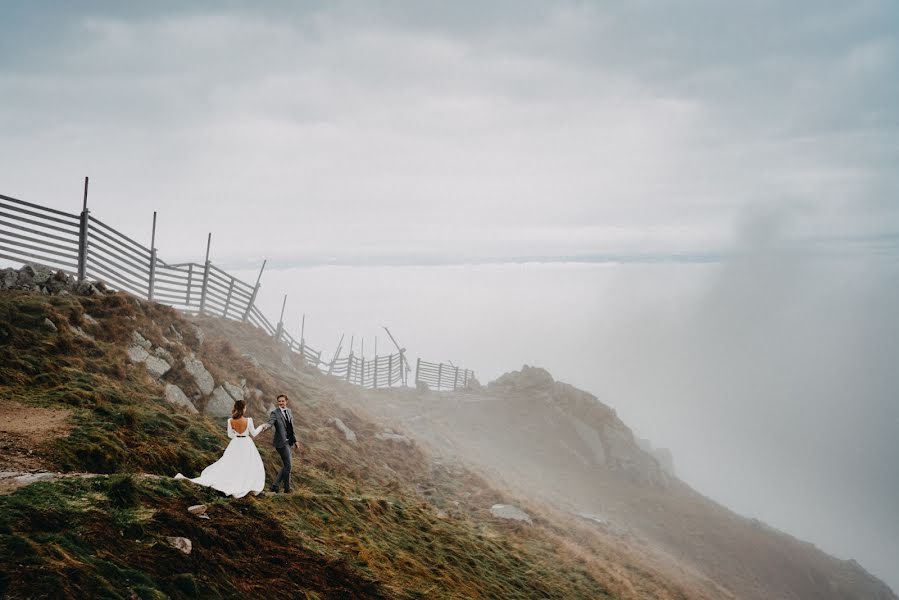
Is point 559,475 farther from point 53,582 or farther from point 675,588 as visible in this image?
point 53,582

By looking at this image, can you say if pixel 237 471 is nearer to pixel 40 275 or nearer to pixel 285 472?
pixel 285 472

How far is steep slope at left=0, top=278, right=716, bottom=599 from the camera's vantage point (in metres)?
4.56

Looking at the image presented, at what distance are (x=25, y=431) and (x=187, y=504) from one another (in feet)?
9.59

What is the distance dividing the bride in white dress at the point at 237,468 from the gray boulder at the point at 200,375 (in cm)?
529

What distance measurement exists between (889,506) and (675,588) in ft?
441

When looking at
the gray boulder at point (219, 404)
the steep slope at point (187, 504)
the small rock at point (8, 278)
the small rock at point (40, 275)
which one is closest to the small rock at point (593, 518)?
the steep slope at point (187, 504)

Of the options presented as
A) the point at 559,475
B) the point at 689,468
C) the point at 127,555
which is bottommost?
the point at 689,468

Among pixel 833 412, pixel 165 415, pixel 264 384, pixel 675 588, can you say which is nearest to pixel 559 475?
pixel 675 588

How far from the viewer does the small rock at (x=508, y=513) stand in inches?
593

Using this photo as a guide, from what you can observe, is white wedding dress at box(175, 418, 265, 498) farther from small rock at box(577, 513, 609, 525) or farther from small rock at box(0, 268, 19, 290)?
small rock at box(577, 513, 609, 525)

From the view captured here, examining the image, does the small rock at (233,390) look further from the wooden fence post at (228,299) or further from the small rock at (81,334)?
the wooden fence post at (228,299)

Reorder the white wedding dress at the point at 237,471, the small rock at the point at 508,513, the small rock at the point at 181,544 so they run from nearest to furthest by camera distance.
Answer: the small rock at the point at 181,544 < the white wedding dress at the point at 237,471 < the small rock at the point at 508,513

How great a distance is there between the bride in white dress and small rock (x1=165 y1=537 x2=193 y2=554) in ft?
6.18

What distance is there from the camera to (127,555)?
4512 millimetres
